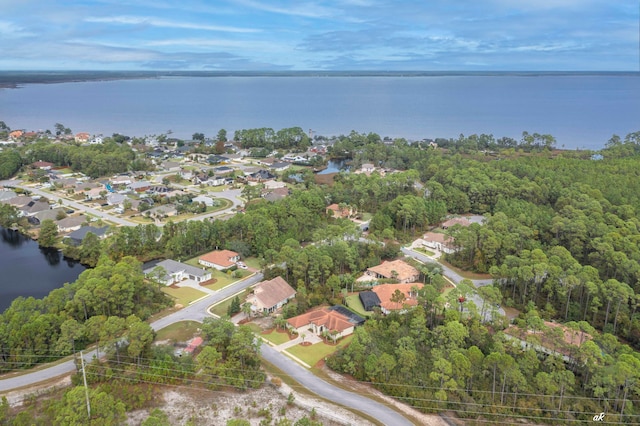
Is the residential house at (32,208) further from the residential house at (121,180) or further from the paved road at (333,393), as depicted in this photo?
the paved road at (333,393)

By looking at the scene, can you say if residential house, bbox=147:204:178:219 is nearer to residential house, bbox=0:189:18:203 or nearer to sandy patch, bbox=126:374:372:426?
residential house, bbox=0:189:18:203

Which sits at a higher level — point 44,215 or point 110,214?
point 44,215

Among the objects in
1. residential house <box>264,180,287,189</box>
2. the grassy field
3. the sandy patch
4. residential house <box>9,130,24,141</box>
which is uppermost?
residential house <box>9,130,24,141</box>

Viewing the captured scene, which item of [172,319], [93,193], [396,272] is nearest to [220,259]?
[172,319]

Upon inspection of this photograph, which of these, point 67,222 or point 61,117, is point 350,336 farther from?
point 61,117

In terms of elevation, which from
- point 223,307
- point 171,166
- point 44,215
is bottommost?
point 223,307

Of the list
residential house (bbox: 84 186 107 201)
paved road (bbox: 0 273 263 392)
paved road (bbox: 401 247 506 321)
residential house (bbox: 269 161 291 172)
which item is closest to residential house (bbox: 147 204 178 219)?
residential house (bbox: 84 186 107 201)

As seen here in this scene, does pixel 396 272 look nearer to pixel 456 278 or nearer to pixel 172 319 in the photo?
pixel 456 278
